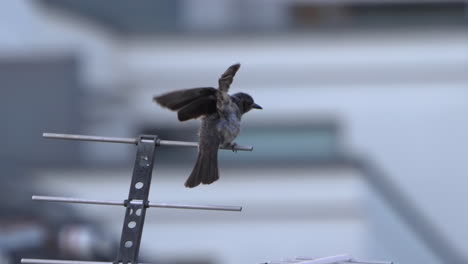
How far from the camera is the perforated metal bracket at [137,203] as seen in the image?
175 inches

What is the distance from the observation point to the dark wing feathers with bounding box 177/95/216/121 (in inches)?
199

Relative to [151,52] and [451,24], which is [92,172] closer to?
[151,52]

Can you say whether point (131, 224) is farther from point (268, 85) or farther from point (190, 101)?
point (268, 85)

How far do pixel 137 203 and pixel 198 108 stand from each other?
28.7 inches

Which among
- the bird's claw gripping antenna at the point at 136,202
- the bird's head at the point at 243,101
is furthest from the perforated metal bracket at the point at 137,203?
the bird's head at the point at 243,101

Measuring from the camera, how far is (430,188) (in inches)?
854

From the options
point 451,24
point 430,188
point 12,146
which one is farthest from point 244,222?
point 451,24

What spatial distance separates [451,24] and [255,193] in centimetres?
710

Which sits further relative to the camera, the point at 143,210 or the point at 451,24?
the point at 451,24

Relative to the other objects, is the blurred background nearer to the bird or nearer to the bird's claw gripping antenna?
the bird

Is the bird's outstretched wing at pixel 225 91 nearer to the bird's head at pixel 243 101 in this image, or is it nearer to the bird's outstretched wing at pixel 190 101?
the bird's outstretched wing at pixel 190 101

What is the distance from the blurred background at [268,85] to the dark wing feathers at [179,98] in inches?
471

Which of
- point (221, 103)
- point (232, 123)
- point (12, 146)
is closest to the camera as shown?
point (221, 103)

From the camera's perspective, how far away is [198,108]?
204 inches
